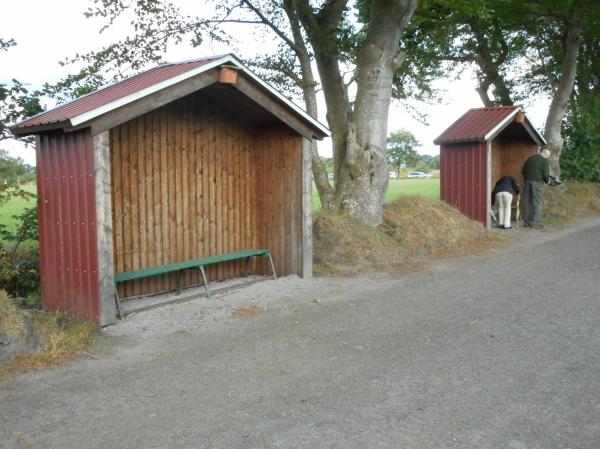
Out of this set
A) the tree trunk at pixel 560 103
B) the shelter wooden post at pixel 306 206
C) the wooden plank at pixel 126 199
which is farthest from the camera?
the tree trunk at pixel 560 103

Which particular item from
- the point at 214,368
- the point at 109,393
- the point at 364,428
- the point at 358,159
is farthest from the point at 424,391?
the point at 358,159

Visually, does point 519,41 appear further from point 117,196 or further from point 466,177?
point 117,196

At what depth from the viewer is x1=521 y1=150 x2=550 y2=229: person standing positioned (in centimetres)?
1655

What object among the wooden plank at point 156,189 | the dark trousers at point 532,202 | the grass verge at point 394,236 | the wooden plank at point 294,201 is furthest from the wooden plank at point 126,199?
the dark trousers at point 532,202

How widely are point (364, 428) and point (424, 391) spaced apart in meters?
0.90

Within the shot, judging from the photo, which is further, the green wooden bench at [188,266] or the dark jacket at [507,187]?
the dark jacket at [507,187]

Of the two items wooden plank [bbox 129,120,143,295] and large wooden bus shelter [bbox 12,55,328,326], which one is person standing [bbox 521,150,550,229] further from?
wooden plank [bbox 129,120,143,295]

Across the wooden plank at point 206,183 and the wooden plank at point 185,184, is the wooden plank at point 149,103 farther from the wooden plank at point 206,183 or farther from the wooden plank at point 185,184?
the wooden plank at point 206,183

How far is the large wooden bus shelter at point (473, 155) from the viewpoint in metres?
16.4

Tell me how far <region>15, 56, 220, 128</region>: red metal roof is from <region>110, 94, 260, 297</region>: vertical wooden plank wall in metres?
0.53

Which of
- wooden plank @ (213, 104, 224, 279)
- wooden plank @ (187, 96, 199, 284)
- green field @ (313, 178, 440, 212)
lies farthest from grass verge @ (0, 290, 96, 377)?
green field @ (313, 178, 440, 212)

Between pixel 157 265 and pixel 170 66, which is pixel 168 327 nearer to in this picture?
pixel 157 265

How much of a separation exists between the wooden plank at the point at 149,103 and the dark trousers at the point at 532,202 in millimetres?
11089

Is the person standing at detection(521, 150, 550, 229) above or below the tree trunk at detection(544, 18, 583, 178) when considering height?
below
